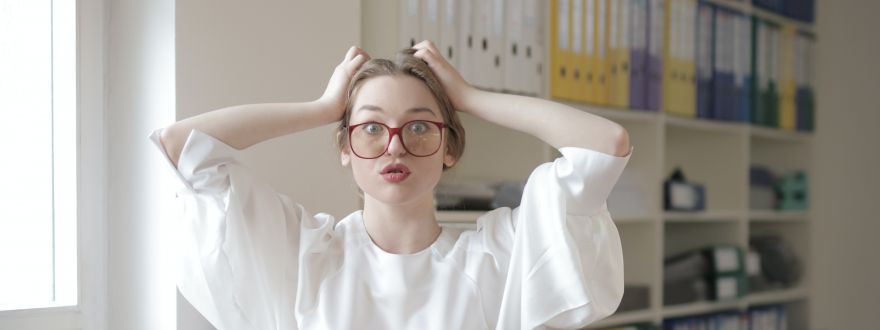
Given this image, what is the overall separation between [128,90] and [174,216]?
0.32 m

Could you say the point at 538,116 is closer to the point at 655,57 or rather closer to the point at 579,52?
the point at 579,52

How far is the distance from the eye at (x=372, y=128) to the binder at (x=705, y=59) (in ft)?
6.33

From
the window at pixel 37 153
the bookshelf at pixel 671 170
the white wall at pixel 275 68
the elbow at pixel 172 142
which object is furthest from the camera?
the bookshelf at pixel 671 170

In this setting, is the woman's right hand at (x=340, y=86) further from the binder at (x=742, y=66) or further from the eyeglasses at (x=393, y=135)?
the binder at (x=742, y=66)

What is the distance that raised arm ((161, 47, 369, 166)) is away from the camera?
49.6 inches

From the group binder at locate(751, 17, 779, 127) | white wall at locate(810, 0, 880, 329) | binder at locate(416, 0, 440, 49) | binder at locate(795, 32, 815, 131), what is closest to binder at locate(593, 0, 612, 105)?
binder at locate(416, 0, 440, 49)

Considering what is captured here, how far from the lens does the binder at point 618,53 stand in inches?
101

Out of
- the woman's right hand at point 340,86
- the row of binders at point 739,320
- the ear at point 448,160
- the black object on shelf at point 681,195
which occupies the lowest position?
the row of binders at point 739,320

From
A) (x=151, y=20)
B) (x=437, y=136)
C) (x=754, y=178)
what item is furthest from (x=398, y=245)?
(x=754, y=178)

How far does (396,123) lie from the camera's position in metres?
1.30

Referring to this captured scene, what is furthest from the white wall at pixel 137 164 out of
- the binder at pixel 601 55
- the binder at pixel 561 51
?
the binder at pixel 601 55

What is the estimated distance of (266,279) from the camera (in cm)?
132

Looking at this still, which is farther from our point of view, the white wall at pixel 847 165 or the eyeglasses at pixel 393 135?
the white wall at pixel 847 165

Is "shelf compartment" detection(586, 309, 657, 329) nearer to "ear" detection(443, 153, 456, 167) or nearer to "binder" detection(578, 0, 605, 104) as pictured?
"binder" detection(578, 0, 605, 104)
